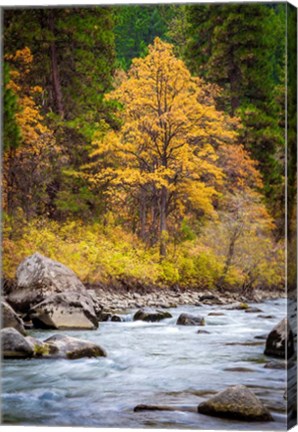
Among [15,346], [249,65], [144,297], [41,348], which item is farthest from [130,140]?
[15,346]

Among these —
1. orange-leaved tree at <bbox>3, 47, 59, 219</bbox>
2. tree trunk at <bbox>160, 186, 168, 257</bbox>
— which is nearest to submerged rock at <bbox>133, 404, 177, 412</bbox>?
tree trunk at <bbox>160, 186, 168, 257</bbox>

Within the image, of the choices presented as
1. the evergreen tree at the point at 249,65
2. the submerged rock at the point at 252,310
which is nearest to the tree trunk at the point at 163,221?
the evergreen tree at the point at 249,65

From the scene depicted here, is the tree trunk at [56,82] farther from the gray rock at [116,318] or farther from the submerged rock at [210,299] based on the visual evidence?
the submerged rock at [210,299]

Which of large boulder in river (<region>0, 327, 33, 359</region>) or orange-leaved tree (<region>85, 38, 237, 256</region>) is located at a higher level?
orange-leaved tree (<region>85, 38, 237, 256</region>)

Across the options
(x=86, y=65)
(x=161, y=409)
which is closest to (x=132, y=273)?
(x=161, y=409)

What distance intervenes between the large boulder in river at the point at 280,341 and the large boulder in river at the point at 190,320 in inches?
35.5

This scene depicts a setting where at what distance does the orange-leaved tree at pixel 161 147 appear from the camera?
1017 cm

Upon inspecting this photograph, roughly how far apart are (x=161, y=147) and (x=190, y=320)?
1.92 m

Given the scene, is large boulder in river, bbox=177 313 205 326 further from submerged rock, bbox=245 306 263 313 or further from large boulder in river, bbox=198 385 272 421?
large boulder in river, bbox=198 385 272 421

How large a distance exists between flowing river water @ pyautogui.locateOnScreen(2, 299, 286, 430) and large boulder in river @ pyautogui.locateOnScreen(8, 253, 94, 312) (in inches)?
25.1

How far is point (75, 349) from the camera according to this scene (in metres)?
9.96

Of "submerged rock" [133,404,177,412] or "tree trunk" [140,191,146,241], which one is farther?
"tree trunk" [140,191,146,241]

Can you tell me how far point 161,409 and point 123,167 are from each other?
274cm

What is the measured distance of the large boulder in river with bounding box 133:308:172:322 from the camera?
33.4 feet
